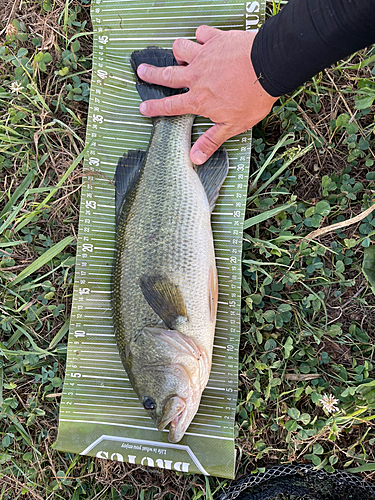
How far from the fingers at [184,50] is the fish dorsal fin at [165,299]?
1.40m

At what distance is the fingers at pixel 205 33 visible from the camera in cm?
214

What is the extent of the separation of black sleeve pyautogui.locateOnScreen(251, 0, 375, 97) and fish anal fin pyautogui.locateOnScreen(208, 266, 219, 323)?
42.2 inches

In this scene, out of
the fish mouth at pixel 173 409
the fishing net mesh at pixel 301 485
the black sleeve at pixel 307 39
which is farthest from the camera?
the fishing net mesh at pixel 301 485

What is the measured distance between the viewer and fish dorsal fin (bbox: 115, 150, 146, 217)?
7.31ft

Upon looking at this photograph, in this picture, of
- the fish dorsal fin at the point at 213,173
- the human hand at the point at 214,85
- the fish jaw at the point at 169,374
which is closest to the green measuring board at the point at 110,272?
the fish dorsal fin at the point at 213,173

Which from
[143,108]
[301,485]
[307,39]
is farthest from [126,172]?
[301,485]

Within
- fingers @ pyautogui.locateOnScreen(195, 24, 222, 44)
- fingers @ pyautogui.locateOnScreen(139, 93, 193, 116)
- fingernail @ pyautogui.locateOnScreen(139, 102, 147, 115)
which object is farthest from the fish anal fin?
fingers @ pyautogui.locateOnScreen(195, 24, 222, 44)

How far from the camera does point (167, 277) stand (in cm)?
195

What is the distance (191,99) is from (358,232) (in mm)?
1389

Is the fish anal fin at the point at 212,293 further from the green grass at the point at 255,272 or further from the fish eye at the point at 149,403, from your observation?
the fish eye at the point at 149,403

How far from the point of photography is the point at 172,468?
2158 mm

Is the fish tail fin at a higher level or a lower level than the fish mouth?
higher

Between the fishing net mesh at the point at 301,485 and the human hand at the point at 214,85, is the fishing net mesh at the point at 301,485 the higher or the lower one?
the lower one

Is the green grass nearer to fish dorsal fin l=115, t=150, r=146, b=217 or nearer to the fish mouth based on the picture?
fish dorsal fin l=115, t=150, r=146, b=217
